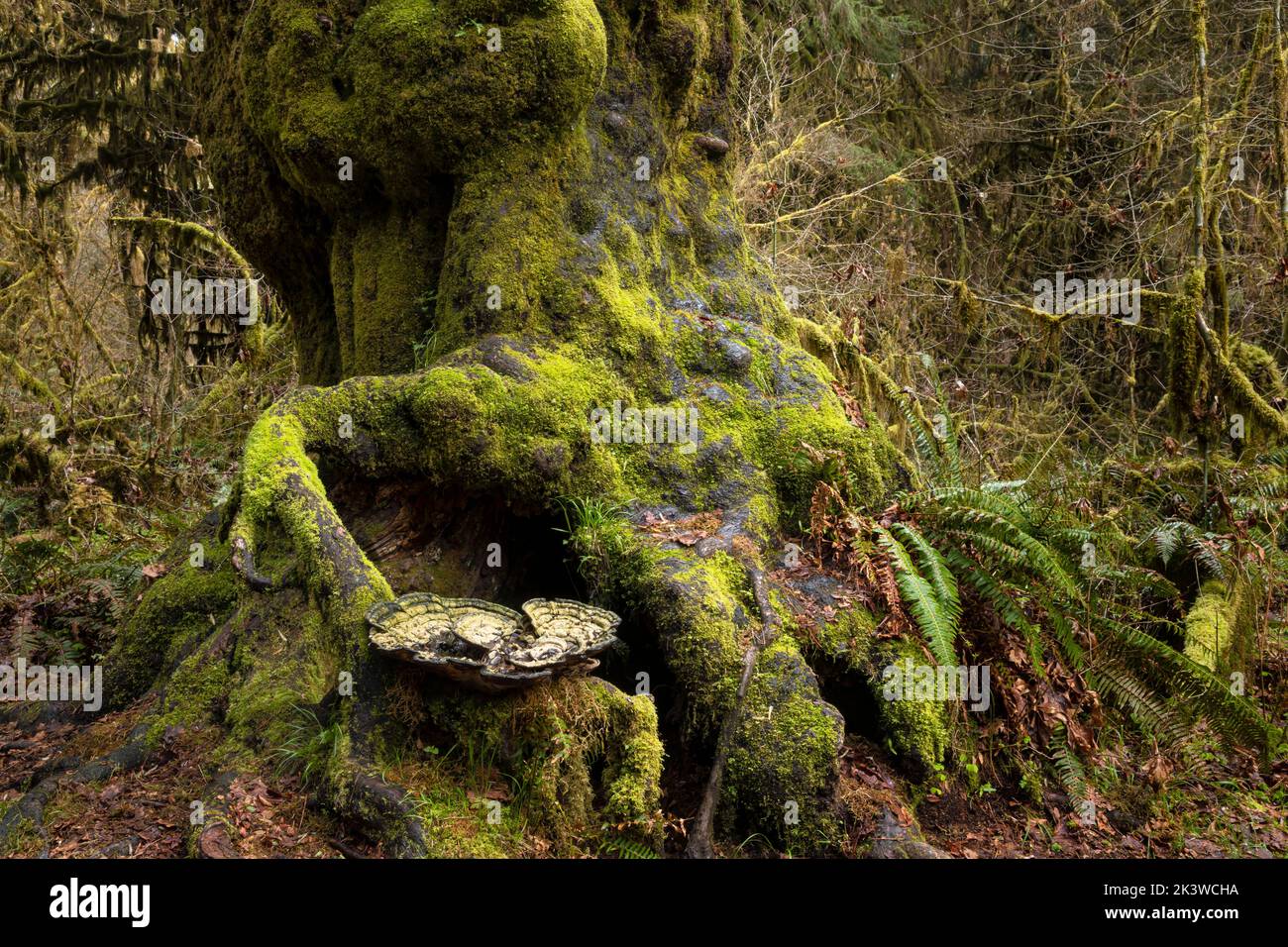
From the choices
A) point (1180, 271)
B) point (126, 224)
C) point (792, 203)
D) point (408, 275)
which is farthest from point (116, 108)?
point (1180, 271)

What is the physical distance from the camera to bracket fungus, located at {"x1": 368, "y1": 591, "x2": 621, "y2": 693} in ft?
11.9

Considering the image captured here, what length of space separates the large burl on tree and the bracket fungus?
197mm

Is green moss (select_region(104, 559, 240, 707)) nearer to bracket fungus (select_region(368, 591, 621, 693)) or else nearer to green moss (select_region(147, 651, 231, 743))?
green moss (select_region(147, 651, 231, 743))

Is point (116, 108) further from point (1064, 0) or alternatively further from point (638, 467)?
point (1064, 0)

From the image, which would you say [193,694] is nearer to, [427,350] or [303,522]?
[303,522]

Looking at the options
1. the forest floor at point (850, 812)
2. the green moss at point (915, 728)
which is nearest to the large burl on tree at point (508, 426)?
the forest floor at point (850, 812)

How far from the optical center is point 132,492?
369 inches

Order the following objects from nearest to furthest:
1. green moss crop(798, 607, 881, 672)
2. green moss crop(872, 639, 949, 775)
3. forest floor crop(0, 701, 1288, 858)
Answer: forest floor crop(0, 701, 1288, 858)
green moss crop(872, 639, 949, 775)
green moss crop(798, 607, 881, 672)

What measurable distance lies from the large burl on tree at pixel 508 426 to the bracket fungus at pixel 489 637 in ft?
0.65

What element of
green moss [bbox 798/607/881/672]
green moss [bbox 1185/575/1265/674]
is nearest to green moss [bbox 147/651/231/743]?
green moss [bbox 798/607/881/672]

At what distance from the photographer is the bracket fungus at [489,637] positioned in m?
3.62

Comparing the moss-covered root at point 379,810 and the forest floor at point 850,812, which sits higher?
the moss-covered root at point 379,810

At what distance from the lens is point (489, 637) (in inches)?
147

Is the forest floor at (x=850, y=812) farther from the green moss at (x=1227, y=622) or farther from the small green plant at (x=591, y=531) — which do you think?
the small green plant at (x=591, y=531)
